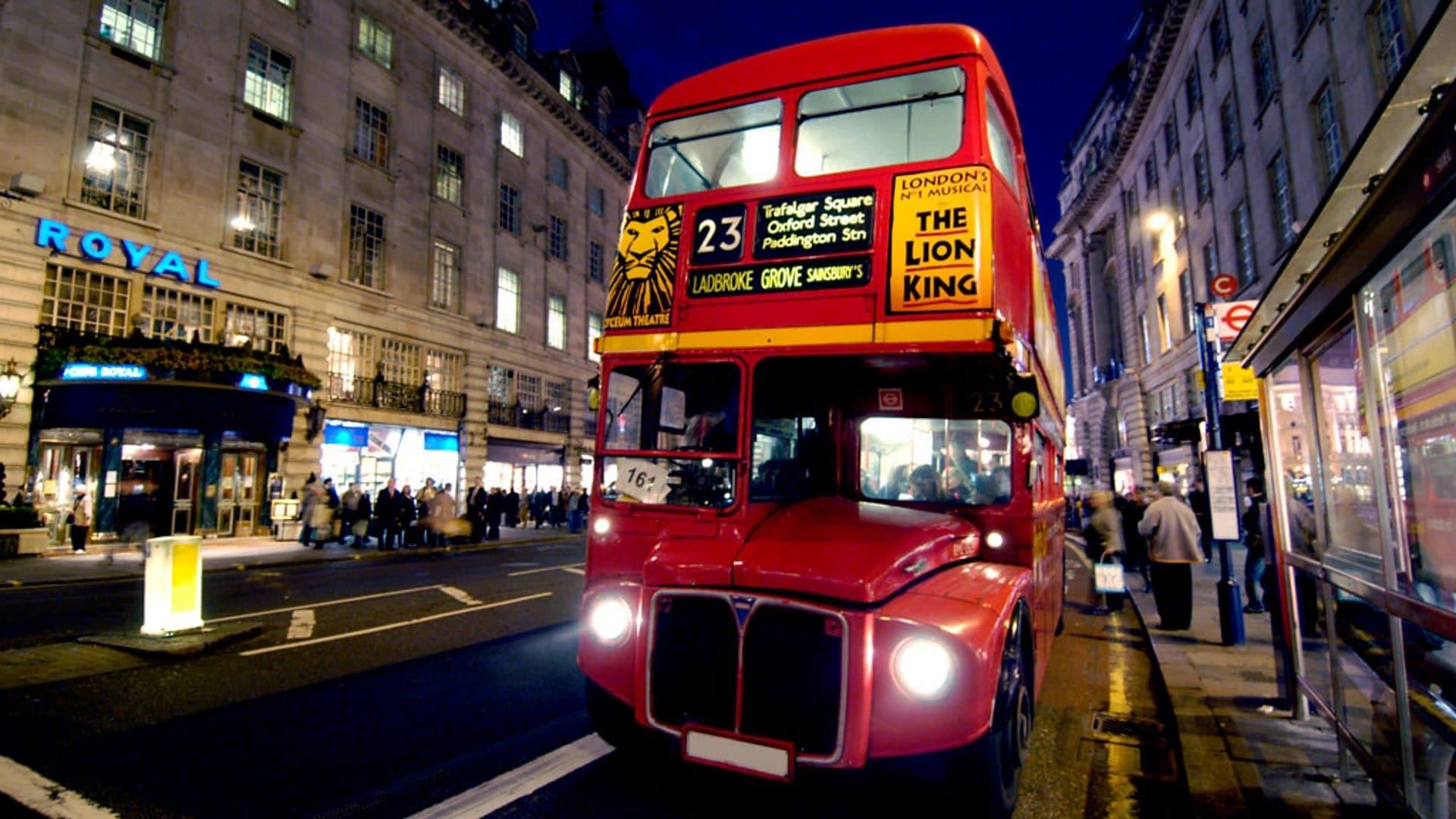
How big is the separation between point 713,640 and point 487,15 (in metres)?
32.8

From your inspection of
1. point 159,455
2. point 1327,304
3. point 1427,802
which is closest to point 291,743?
point 1427,802

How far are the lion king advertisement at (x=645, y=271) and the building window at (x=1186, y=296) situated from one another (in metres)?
30.6

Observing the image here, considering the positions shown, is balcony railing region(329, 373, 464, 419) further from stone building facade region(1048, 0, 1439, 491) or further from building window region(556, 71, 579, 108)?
stone building facade region(1048, 0, 1439, 491)

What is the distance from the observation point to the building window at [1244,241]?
2316cm

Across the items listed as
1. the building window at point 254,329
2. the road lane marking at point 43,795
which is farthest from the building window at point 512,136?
the road lane marking at point 43,795

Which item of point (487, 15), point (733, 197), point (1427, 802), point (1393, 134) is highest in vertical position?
point (487, 15)

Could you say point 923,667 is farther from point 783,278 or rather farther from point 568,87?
point 568,87

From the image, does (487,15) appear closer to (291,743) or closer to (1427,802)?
(291,743)

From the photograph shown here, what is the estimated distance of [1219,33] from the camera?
25.2 metres

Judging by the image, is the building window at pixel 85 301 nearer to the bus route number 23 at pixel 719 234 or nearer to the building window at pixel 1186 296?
the bus route number 23 at pixel 719 234

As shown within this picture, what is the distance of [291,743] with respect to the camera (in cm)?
456

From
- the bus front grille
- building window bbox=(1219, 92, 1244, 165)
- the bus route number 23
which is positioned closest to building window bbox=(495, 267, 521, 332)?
the bus route number 23

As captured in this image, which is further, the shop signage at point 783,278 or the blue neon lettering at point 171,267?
the blue neon lettering at point 171,267

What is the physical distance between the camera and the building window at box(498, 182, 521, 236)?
30.9 metres
